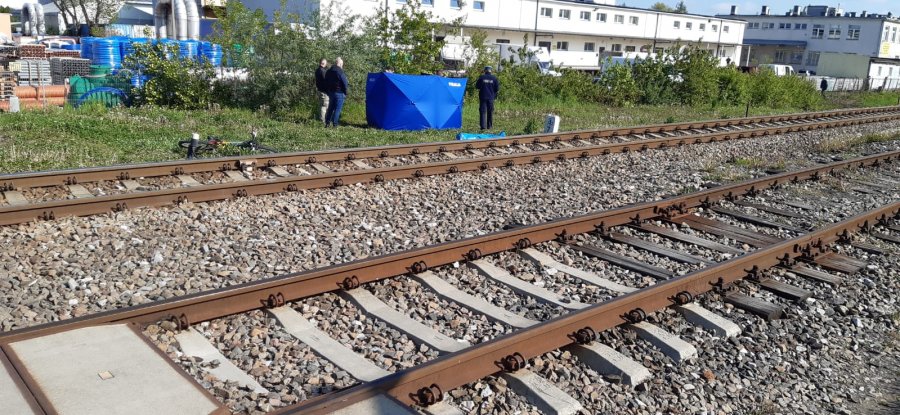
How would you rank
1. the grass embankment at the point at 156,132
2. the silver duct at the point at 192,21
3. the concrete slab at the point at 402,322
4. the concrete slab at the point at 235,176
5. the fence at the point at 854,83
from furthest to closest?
the fence at the point at 854,83 < the silver duct at the point at 192,21 < the grass embankment at the point at 156,132 < the concrete slab at the point at 235,176 < the concrete slab at the point at 402,322

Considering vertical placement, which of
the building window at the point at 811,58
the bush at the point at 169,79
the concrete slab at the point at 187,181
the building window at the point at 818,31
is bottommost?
the concrete slab at the point at 187,181

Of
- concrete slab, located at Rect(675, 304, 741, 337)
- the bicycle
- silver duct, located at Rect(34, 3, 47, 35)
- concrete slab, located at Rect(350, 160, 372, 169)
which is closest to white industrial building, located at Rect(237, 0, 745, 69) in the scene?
silver duct, located at Rect(34, 3, 47, 35)

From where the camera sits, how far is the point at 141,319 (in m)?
4.88

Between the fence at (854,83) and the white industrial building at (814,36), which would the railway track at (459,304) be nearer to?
the fence at (854,83)

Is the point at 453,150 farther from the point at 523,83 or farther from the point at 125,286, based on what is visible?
the point at 523,83

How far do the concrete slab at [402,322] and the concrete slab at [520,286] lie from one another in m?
1.11

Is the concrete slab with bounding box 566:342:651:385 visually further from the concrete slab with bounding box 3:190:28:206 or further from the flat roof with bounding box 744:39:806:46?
the flat roof with bounding box 744:39:806:46

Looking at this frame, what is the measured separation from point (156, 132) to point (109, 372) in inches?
414

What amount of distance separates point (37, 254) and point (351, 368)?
356cm

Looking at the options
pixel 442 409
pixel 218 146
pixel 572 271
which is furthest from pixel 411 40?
pixel 442 409

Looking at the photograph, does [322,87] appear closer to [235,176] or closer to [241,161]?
[241,161]

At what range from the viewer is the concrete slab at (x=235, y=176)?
32.8 feet

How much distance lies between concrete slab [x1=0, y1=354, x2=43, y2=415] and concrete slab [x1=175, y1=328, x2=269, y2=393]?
3.44ft

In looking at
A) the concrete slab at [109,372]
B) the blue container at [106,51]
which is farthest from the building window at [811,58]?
the concrete slab at [109,372]
